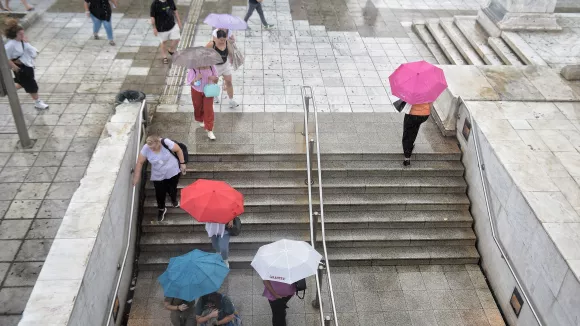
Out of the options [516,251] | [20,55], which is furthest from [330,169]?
[20,55]

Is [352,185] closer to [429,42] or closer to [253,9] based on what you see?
[429,42]

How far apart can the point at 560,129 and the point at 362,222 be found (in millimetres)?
3609

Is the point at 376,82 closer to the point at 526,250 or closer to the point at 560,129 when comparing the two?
the point at 560,129

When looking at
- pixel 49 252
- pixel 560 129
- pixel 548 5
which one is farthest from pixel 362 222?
pixel 548 5

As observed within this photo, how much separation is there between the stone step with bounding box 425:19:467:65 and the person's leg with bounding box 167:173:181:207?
708 centimetres

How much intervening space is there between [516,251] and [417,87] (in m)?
2.68

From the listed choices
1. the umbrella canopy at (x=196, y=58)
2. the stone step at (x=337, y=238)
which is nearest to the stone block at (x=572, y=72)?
the stone step at (x=337, y=238)

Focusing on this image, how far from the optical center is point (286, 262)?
5.69 m

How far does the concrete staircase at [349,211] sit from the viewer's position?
7.76 meters

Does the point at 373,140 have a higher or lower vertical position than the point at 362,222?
higher

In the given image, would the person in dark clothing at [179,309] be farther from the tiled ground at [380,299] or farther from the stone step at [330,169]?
the stone step at [330,169]

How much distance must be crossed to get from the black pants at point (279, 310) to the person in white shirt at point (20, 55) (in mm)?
5806

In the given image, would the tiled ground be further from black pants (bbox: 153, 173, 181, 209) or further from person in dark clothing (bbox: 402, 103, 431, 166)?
person in dark clothing (bbox: 402, 103, 431, 166)

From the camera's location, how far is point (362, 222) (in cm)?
802
